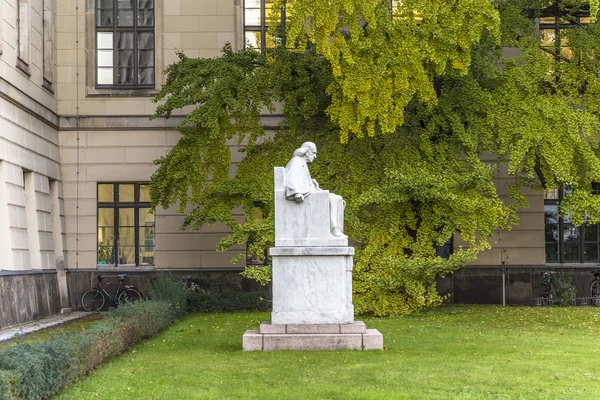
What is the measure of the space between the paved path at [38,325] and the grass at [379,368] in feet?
9.65

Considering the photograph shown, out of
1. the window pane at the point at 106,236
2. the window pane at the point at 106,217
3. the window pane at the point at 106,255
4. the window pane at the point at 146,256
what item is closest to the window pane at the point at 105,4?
the window pane at the point at 106,217

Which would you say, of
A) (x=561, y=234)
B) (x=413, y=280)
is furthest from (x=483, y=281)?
(x=413, y=280)

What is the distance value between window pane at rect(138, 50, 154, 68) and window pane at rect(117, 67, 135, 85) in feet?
1.13

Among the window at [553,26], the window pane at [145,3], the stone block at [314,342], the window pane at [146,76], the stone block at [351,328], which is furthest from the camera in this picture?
the window pane at [145,3]

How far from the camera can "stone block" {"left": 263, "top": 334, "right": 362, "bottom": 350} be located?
47.8ft

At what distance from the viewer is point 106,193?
27594 mm

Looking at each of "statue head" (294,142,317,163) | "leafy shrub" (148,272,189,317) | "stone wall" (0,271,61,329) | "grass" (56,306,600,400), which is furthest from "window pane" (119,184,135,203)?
"statue head" (294,142,317,163)

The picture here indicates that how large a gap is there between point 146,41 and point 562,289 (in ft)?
46.1

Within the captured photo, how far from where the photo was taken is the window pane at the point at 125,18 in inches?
1096

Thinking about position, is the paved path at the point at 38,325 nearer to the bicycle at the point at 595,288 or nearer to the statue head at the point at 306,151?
the statue head at the point at 306,151

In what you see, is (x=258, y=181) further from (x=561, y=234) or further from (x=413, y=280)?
(x=561, y=234)

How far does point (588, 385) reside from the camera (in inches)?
437

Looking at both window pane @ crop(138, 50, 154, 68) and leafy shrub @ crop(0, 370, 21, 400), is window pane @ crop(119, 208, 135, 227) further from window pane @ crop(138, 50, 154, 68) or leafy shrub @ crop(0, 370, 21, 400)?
leafy shrub @ crop(0, 370, 21, 400)

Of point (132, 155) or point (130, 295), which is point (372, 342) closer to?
point (130, 295)
